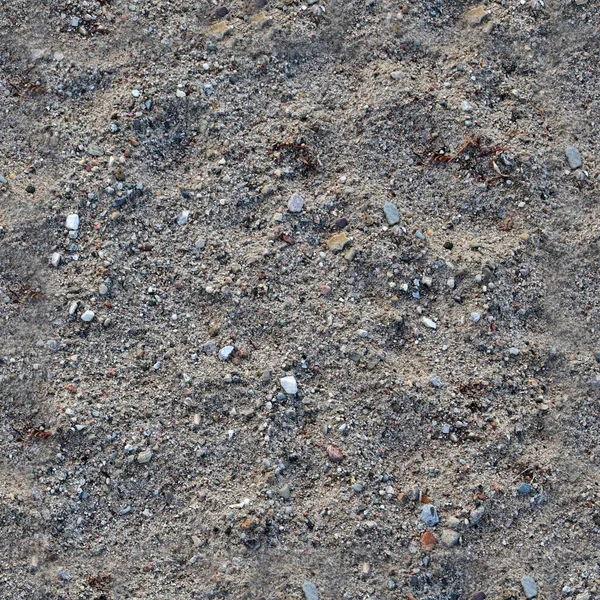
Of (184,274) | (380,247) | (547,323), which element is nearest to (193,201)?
(184,274)

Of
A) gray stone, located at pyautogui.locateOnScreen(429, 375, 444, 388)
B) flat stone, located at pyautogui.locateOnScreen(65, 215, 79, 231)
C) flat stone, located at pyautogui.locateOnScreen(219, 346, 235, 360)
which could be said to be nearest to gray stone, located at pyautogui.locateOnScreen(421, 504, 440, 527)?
gray stone, located at pyautogui.locateOnScreen(429, 375, 444, 388)

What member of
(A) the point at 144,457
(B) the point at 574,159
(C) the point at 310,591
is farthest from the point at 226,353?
(B) the point at 574,159

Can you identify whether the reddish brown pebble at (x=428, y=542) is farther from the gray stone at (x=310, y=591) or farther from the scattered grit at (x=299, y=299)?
the gray stone at (x=310, y=591)

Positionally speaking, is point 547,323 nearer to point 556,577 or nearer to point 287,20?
point 556,577

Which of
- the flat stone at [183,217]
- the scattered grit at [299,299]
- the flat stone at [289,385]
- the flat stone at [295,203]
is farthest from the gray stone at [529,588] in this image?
the flat stone at [183,217]

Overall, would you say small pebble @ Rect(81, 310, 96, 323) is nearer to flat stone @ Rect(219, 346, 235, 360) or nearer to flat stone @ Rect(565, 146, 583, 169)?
flat stone @ Rect(219, 346, 235, 360)

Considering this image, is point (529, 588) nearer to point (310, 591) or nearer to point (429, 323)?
point (310, 591)
